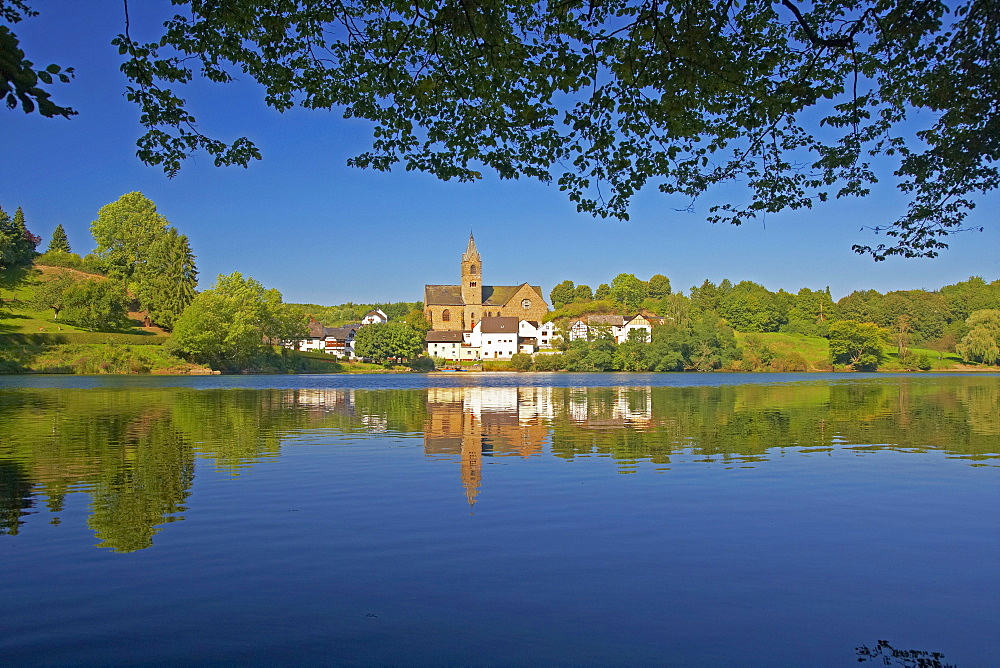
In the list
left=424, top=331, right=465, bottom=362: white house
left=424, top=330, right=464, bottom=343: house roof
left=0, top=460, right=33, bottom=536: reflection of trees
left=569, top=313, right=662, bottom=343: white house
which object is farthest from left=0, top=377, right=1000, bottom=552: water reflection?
left=424, top=330, right=464, bottom=343: house roof

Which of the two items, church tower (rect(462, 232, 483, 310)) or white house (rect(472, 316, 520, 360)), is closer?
white house (rect(472, 316, 520, 360))

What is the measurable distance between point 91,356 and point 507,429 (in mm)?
63459

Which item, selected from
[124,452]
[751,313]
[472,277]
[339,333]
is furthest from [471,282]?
[124,452]

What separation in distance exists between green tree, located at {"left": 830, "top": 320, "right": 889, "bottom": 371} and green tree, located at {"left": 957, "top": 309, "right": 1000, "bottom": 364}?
1723 cm

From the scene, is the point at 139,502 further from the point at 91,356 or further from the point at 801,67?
the point at 91,356

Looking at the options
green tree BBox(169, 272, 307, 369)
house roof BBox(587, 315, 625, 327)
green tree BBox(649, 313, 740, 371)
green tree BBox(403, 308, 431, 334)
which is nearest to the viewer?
green tree BBox(169, 272, 307, 369)

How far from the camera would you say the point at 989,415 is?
85.5ft

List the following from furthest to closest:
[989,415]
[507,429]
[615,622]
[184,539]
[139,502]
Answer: [989,415] → [507,429] → [139,502] → [184,539] → [615,622]

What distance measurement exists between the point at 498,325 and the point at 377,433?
411 feet

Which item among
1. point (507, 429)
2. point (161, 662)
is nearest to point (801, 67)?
point (161, 662)

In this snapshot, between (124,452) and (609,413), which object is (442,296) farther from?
(124,452)

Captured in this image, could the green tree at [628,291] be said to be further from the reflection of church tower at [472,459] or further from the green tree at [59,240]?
the reflection of church tower at [472,459]

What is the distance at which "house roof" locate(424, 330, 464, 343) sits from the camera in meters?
144

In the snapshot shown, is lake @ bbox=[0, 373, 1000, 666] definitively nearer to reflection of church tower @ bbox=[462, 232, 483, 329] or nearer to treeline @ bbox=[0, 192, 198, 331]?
treeline @ bbox=[0, 192, 198, 331]
